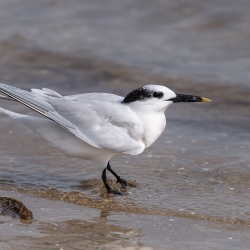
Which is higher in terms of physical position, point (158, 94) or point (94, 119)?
point (158, 94)

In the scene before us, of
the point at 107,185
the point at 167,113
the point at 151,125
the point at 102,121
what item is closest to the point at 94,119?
the point at 102,121

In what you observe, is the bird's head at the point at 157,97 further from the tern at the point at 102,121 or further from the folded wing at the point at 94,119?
the folded wing at the point at 94,119

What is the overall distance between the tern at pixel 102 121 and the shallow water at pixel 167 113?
384mm

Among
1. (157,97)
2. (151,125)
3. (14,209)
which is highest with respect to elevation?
(157,97)

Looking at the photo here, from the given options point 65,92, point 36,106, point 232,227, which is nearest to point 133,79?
point 65,92

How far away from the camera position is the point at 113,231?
495 centimetres

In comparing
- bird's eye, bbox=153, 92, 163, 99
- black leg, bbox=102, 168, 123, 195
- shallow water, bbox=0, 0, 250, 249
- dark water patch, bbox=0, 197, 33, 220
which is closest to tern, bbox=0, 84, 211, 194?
bird's eye, bbox=153, 92, 163, 99

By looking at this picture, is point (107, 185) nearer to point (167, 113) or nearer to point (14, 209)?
point (14, 209)

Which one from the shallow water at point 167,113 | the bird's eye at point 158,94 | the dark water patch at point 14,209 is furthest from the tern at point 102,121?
the dark water patch at point 14,209

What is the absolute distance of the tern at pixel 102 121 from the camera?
5609 mm

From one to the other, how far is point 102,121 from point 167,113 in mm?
2688

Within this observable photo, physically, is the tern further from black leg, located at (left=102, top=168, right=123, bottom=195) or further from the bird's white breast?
black leg, located at (left=102, top=168, right=123, bottom=195)

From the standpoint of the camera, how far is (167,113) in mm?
8305

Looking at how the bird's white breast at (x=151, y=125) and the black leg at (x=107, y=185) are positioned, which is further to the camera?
the black leg at (x=107, y=185)
